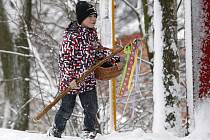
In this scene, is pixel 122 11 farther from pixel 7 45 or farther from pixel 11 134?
pixel 11 134

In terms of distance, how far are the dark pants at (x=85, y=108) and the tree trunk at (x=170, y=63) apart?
2.68 ft

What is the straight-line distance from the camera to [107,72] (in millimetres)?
5863

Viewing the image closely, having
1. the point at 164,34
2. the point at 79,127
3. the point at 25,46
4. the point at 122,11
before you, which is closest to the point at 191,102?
the point at 164,34

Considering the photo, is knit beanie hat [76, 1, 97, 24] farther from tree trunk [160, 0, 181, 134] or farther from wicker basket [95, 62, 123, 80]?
tree trunk [160, 0, 181, 134]

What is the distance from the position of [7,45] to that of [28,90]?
4.94 feet

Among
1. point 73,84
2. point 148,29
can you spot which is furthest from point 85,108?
point 148,29

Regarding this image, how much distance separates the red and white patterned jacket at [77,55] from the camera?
5.72m

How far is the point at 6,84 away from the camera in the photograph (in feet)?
49.1

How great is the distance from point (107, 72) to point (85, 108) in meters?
0.48

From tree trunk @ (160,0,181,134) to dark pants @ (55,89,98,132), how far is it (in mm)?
816

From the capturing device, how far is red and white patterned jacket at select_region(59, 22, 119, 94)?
5.72m

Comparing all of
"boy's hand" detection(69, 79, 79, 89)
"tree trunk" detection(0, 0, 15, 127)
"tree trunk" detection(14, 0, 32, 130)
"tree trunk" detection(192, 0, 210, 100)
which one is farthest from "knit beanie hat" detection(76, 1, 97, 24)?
"tree trunk" detection(0, 0, 15, 127)

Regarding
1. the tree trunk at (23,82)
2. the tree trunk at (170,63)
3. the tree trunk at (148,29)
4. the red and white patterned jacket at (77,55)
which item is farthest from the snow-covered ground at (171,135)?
the tree trunk at (23,82)

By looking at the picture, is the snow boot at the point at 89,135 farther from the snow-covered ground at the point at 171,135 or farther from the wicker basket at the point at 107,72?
the wicker basket at the point at 107,72
